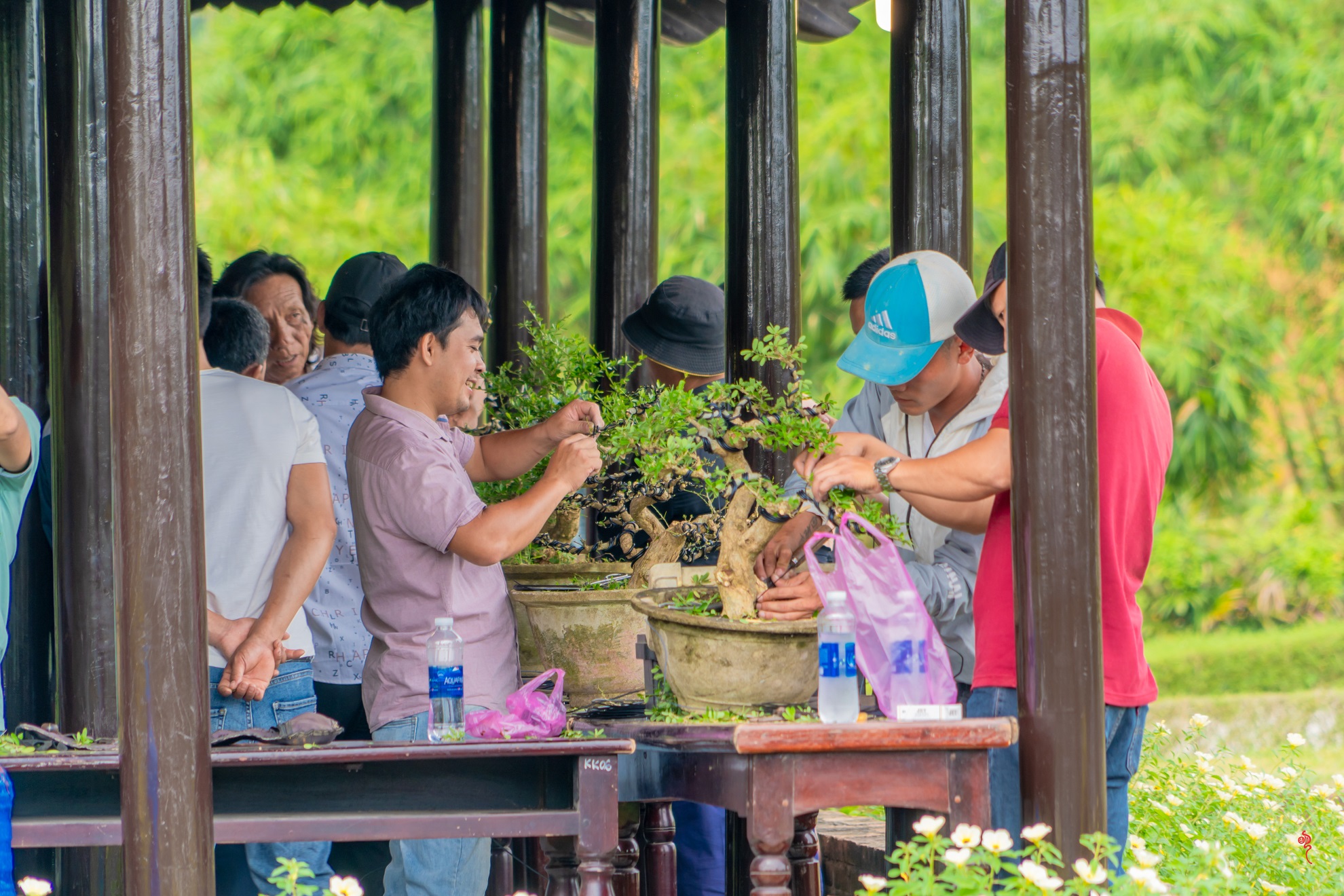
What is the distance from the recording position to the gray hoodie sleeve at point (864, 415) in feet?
11.5

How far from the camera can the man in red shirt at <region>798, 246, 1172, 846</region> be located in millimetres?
2760

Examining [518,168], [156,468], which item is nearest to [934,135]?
[518,168]

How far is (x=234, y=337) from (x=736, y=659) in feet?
5.36

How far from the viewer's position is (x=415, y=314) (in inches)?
125

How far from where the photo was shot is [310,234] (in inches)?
526

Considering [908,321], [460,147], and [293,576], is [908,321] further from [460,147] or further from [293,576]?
[460,147]

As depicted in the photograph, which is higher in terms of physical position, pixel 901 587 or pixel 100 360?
pixel 100 360

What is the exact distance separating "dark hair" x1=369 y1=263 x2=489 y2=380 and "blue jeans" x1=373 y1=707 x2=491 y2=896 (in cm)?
76

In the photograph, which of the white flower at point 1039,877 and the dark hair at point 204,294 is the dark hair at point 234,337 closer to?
the dark hair at point 204,294

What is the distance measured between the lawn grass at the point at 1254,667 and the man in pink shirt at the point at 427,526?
8.64 m

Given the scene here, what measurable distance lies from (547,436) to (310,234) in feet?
33.9

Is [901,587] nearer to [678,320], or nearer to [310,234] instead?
[678,320]

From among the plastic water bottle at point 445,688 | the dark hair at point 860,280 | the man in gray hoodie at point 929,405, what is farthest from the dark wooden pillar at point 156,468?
the dark hair at point 860,280

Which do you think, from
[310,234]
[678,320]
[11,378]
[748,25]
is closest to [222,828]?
[11,378]
